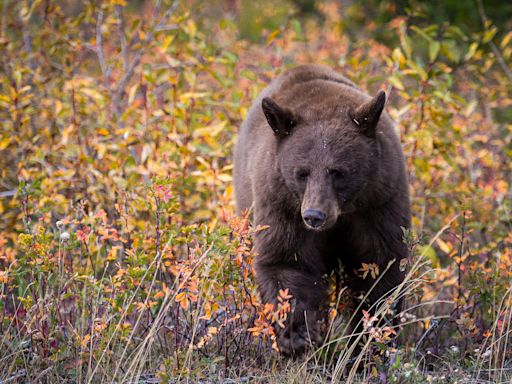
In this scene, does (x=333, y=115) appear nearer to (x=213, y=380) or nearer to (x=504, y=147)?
(x=213, y=380)

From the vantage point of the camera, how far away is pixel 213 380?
3326mm

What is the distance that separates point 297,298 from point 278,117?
861 millimetres

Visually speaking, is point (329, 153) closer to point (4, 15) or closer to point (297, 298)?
point (297, 298)

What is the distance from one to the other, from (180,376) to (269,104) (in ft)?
4.30

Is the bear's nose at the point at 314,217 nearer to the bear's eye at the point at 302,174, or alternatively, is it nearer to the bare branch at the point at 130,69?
the bear's eye at the point at 302,174

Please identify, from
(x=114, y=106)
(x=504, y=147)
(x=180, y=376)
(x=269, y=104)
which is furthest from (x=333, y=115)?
(x=504, y=147)

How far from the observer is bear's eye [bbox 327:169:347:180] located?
355 cm

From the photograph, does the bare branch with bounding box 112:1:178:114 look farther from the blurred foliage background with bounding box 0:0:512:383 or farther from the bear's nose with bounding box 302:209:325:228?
the bear's nose with bounding box 302:209:325:228

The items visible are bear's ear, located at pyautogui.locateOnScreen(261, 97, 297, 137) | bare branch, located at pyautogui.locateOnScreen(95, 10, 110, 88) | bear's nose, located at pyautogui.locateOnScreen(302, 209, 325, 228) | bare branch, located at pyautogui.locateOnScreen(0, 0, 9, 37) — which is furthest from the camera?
bare branch, located at pyautogui.locateOnScreen(0, 0, 9, 37)

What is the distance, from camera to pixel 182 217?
555cm

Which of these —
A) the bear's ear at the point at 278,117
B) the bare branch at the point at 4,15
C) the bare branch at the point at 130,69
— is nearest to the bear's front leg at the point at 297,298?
the bear's ear at the point at 278,117

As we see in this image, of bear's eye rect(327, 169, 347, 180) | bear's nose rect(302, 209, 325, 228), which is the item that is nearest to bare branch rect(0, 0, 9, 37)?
bear's eye rect(327, 169, 347, 180)

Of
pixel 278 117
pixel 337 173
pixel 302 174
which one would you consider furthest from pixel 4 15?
pixel 337 173

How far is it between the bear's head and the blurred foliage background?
370 mm
